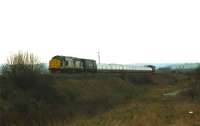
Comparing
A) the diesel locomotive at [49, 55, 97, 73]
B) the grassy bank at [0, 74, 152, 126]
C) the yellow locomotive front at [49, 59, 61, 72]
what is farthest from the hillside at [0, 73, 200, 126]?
the yellow locomotive front at [49, 59, 61, 72]

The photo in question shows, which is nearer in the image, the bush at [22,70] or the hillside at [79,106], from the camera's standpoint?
the hillside at [79,106]

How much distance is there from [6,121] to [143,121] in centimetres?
1072

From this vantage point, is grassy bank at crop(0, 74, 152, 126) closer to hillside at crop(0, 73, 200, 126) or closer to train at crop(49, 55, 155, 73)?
hillside at crop(0, 73, 200, 126)

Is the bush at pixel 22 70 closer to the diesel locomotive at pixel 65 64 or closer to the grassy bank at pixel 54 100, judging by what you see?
the grassy bank at pixel 54 100

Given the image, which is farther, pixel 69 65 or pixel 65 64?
pixel 69 65

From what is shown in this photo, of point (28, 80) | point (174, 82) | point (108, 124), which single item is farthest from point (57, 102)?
point (174, 82)

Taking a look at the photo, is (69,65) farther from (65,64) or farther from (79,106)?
(79,106)

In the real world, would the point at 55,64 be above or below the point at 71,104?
above

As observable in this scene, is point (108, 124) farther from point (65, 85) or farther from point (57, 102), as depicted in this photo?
point (65, 85)

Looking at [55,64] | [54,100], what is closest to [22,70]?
[54,100]

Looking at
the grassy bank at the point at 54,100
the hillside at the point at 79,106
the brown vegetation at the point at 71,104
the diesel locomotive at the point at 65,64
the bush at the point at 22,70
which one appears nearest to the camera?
the hillside at the point at 79,106

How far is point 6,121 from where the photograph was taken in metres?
30.5

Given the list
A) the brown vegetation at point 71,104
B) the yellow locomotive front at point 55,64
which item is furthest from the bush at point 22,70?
the yellow locomotive front at point 55,64

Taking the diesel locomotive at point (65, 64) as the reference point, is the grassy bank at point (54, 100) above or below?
below
